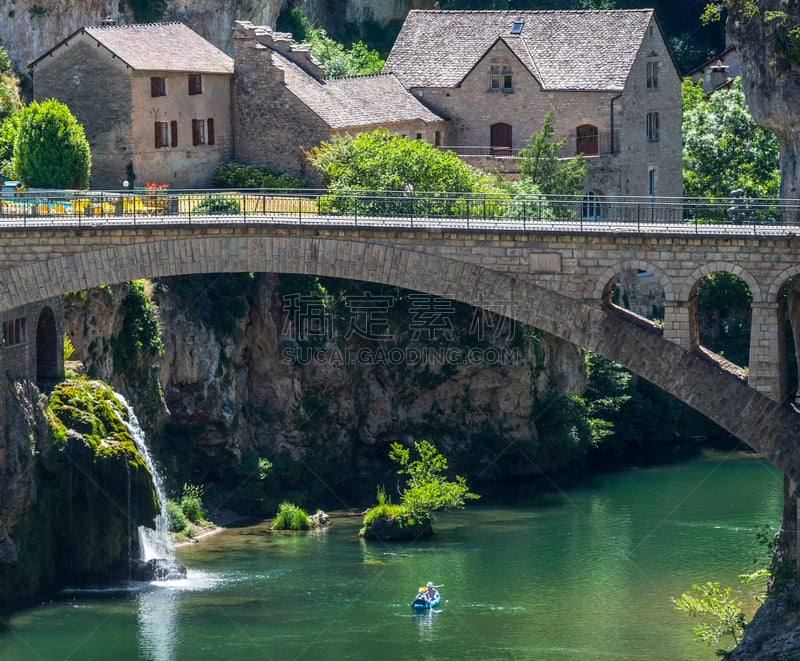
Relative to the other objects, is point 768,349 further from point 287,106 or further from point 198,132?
point 198,132

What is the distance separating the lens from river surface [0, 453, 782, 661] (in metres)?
68.1

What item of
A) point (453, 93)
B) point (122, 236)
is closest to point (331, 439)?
point (453, 93)

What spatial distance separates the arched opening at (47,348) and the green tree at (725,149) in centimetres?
4213

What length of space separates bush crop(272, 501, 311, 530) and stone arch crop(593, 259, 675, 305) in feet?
79.6

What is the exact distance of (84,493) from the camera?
7619 cm

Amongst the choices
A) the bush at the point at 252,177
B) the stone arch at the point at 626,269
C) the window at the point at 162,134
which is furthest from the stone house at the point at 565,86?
the stone arch at the point at 626,269

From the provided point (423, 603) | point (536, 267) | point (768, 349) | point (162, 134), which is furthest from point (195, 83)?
point (768, 349)

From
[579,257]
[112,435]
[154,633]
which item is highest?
[579,257]

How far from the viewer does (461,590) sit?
7519 centimetres

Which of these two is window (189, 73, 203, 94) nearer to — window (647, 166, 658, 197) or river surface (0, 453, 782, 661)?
river surface (0, 453, 782, 661)

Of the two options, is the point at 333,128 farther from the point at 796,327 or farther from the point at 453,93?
the point at 796,327

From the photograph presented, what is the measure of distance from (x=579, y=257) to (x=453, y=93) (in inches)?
1581

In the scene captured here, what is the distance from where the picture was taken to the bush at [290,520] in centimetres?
8544

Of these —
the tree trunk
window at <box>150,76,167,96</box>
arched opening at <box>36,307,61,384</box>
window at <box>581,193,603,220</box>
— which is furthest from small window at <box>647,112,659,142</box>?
arched opening at <box>36,307,61,384</box>
